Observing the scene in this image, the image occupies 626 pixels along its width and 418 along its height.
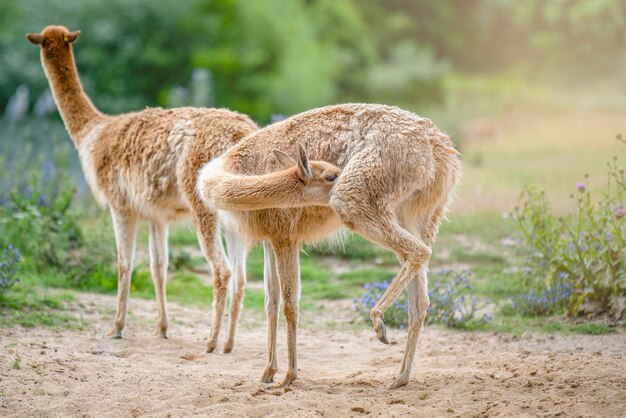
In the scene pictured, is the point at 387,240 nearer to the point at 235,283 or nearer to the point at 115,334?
the point at 235,283

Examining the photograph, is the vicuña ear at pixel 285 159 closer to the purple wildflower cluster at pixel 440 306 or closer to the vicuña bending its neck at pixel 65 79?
the purple wildflower cluster at pixel 440 306

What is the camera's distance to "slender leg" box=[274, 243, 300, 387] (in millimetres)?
6066

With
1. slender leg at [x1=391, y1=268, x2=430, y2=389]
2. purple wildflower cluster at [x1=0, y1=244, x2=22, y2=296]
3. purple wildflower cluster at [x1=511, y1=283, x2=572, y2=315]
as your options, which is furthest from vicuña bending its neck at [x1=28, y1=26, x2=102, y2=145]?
purple wildflower cluster at [x1=511, y1=283, x2=572, y2=315]

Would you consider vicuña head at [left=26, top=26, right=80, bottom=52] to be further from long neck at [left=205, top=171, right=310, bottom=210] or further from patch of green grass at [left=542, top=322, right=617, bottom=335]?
patch of green grass at [left=542, top=322, right=617, bottom=335]

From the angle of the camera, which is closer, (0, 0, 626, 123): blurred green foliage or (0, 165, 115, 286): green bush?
(0, 165, 115, 286): green bush

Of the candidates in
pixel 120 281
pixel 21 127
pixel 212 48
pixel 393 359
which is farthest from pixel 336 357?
pixel 212 48

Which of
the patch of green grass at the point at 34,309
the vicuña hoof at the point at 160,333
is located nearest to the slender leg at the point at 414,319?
the vicuña hoof at the point at 160,333

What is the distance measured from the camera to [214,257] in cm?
732

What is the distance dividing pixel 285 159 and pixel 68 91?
3.62 m

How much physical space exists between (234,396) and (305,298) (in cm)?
362

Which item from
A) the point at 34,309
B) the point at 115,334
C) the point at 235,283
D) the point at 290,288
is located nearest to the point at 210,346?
the point at 235,283

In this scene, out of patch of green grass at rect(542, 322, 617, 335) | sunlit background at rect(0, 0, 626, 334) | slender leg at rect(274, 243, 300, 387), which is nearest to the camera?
slender leg at rect(274, 243, 300, 387)

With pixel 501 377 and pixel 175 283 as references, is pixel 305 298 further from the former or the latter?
pixel 501 377

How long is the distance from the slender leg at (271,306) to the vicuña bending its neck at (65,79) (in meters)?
3.01
